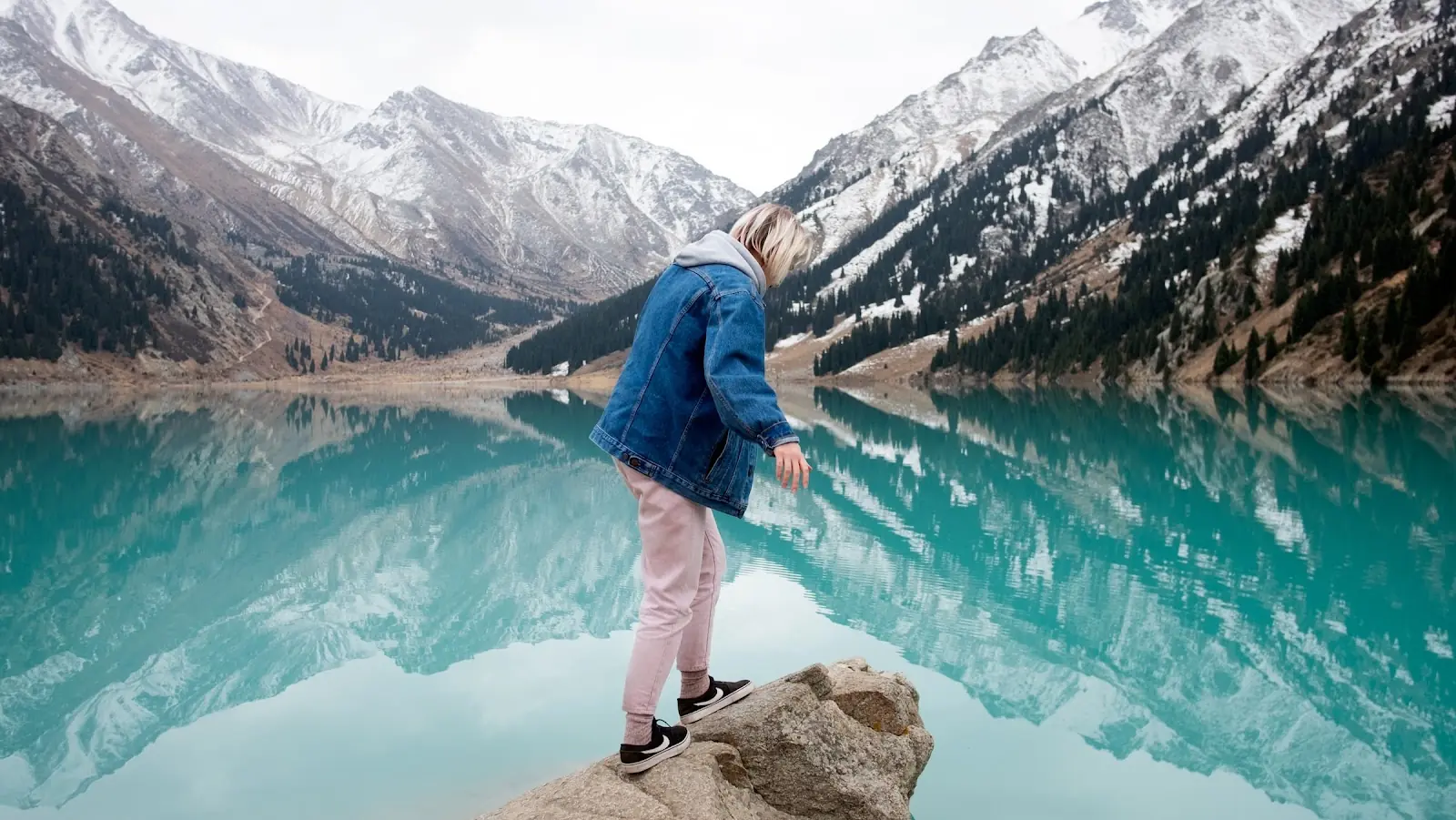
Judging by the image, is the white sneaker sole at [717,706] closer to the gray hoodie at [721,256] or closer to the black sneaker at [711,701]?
the black sneaker at [711,701]

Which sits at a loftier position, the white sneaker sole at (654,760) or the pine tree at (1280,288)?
the pine tree at (1280,288)

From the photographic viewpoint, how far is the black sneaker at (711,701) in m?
5.50

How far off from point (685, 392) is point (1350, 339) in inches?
2354

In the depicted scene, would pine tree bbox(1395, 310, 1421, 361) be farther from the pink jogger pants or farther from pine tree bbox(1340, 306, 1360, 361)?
the pink jogger pants

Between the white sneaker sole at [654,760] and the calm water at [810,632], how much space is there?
242cm

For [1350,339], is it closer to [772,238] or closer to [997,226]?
[772,238]

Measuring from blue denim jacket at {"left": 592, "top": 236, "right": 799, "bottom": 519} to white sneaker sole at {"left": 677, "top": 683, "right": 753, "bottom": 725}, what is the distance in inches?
62.4

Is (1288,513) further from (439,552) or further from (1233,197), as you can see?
(1233,197)

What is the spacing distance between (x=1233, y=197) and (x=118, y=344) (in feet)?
489

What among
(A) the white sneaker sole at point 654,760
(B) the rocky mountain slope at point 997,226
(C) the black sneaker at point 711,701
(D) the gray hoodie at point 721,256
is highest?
(B) the rocky mountain slope at point 997,226

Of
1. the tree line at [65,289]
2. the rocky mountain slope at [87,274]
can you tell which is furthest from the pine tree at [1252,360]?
the rocky mountain slope at [87,274]

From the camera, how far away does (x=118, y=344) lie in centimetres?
12488

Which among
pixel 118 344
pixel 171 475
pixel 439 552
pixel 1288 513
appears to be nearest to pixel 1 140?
pixel 118 344

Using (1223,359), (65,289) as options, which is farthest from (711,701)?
(65,289)
